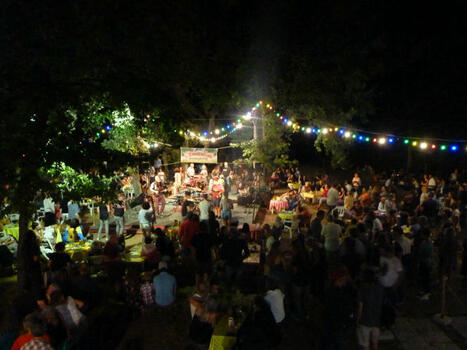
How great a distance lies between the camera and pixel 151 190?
1528 cm

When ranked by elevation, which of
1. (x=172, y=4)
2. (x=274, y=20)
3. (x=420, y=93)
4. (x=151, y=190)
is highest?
(x=420, y=93)

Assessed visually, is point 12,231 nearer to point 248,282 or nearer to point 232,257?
point 232,257

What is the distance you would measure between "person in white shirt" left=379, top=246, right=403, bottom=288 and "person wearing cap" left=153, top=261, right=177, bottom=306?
10.9ft

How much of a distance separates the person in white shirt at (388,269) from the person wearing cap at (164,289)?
333 cm

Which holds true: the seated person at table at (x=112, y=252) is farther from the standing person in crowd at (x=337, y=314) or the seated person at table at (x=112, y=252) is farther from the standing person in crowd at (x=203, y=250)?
the standing person in crowd at (x=337, y=314)

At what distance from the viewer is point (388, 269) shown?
20.4 feet

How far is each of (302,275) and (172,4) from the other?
15.7 feet

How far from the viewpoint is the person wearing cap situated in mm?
6297

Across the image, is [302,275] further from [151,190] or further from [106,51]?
[151,190]

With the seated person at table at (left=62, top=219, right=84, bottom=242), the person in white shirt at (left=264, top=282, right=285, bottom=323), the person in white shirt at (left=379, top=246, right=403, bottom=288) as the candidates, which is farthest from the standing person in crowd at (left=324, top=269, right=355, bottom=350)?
the seated person at table at (left=62, top=219, right=84, bottom=242)

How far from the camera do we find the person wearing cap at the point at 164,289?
630 centimetres

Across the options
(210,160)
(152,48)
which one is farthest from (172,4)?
(210,160)

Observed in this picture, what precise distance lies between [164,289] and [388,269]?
11.7 feet

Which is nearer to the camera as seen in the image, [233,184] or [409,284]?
[409,284]
